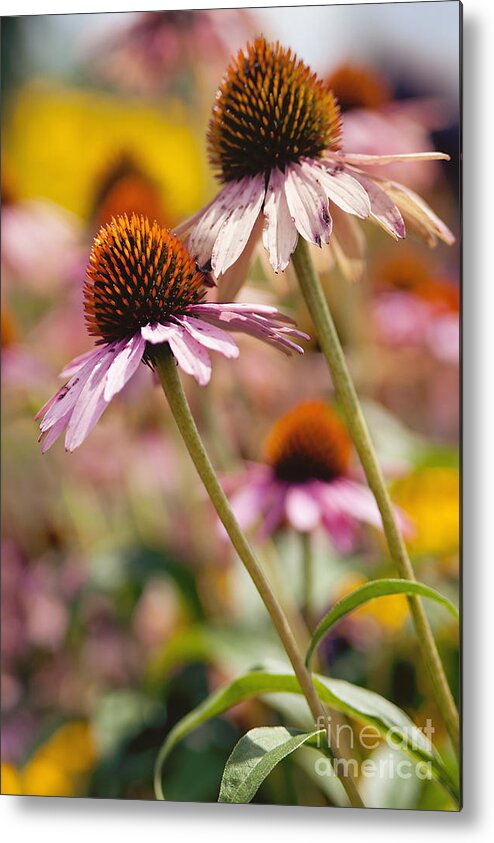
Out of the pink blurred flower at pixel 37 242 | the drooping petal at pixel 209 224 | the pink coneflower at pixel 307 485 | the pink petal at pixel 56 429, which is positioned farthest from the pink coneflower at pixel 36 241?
the pink petal at pixel 56 429

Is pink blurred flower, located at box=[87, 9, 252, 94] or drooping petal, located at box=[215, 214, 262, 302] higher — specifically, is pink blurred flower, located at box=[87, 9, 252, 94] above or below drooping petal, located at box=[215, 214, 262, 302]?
above

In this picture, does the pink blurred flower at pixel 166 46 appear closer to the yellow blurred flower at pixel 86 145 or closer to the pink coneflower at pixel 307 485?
the yellow blurred flower at pixel 86 145

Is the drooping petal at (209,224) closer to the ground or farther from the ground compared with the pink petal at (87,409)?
farther from the ground

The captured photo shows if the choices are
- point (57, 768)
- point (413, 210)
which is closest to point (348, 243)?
point (413, 210)

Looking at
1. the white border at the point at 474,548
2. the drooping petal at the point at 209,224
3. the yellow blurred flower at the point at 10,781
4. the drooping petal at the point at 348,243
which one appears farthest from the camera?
the yellow blurred flower at the point at 10,781

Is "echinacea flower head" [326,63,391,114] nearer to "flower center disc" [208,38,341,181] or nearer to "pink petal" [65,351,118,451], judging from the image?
"flower center disc" [208,38,341,181]

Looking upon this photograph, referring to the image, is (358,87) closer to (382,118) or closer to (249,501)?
(382,118)

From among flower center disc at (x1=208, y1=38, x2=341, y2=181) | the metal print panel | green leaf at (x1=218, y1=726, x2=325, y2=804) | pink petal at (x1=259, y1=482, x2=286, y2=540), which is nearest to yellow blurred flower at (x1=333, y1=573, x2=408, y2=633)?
the metal print panel
